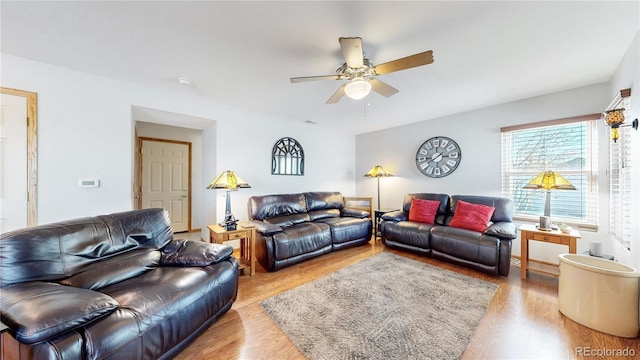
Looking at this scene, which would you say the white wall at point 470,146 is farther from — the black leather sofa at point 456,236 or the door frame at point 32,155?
the door frame at point 32,155

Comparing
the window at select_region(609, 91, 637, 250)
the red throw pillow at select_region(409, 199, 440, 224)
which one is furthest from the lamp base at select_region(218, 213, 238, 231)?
the window at select_region(609, 91, 637, 250)

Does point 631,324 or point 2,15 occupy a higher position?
point 2,15

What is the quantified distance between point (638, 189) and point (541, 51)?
4.64 ft

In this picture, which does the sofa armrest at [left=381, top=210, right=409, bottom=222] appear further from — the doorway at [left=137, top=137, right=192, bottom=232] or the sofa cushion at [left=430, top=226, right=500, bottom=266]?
the doorway at [left=137, top=137, right=192, bottom=232]

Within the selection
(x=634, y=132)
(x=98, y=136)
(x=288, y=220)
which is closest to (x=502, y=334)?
(x=634, y=132)

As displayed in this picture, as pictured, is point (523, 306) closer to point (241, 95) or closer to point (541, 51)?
point (541, 51)

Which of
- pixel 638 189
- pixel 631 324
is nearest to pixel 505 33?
pixel 638 189

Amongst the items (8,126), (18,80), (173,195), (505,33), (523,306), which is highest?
(505,33)

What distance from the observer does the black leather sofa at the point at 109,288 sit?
3.37 feet

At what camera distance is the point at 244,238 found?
9.72ft

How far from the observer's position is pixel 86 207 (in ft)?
8.49

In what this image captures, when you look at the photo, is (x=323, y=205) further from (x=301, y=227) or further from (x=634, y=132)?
(x=634, y=132)

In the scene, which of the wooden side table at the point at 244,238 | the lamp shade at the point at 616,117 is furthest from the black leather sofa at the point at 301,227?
the lamp shade at the point at 616,117

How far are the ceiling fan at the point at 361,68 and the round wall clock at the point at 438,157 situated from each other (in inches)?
97.5
